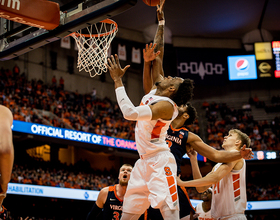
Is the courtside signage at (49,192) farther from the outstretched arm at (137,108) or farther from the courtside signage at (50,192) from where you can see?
the outstretched arm at (137,108)

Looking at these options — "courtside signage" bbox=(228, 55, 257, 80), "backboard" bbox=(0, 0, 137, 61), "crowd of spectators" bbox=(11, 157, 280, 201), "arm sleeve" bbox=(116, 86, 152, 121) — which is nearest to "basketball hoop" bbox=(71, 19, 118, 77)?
"backboard" bbox=(0, 0, 137, 61)

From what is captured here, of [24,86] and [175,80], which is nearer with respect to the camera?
[175,80]

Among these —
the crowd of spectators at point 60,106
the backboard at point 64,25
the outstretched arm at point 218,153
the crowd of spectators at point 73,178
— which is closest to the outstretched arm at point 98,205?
the outstretched arm at point 218,153

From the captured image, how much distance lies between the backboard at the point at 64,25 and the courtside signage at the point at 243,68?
21.7 meters

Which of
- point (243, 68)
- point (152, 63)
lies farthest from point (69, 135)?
point (243, 68)

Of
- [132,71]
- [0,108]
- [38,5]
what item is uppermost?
[132,71]

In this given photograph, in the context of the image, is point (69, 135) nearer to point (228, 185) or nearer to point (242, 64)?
point (228, 185)

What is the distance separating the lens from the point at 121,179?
5816mm

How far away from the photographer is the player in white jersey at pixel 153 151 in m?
3.78

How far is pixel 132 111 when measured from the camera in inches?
145

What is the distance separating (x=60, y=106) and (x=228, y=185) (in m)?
15.5

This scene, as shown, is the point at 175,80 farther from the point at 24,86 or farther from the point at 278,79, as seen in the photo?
the point at 278,79

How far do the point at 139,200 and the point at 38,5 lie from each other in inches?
120

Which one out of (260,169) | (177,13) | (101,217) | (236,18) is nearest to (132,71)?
(177,13)
